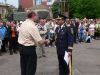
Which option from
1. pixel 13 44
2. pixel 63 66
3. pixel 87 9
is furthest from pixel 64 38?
pixel 87 9

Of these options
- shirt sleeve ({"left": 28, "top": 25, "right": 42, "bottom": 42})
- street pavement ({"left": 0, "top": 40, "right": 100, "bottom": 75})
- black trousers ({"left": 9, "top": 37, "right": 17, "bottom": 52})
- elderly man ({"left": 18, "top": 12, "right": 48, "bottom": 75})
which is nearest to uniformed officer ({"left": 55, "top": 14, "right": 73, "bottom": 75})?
elderly man ({"left": 18, "top": 12, "right": 48, "bottom": 75})

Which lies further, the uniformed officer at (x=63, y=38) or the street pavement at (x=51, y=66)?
the street pavement at (x=51, y=66)

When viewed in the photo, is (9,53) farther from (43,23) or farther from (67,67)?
(67,67)

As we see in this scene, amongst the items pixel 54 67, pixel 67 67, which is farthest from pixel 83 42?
pixel 67 67

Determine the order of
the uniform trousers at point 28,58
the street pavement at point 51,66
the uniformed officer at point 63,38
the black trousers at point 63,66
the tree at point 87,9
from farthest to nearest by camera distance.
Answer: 1. the tree at point 87,9
2. the street pavement at point 51,66
3. the black trousers at point 63,66
4. the uniformed officer at point 63,38
5. the uniform trousers at point 28,58

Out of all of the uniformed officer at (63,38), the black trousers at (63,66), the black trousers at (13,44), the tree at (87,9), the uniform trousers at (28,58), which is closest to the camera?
the uniform trousers at (28,58)

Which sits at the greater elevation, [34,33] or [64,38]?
[34,33]

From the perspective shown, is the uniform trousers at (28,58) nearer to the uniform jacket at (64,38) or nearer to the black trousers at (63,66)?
the uniform jacket at (64,38)

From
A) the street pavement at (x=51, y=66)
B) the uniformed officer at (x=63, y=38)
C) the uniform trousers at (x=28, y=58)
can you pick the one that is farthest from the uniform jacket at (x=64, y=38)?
the street pavement at (x=51, y=66)

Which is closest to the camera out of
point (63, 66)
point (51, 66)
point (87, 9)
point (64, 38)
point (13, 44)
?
point (64, 38)

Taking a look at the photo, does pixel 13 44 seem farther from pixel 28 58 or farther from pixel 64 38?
pixel 28 58

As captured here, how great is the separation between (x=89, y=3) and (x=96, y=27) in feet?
115

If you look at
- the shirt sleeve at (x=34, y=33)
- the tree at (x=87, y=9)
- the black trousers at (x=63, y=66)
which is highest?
the shirt sleeve at (x=34, y=33)

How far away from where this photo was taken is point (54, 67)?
14.6 m
